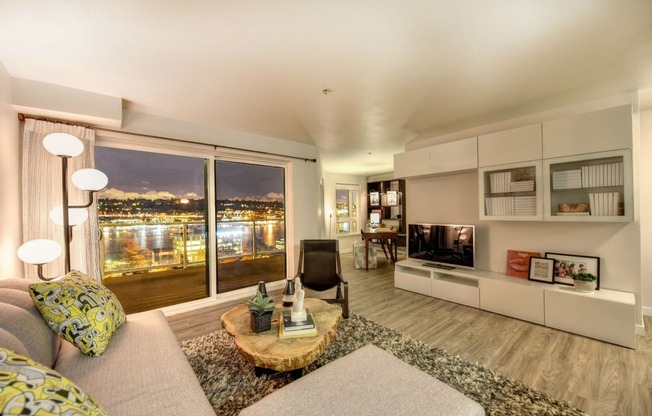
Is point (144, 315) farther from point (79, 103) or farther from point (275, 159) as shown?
point (275, 159)

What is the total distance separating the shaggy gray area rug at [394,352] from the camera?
160 centimetres

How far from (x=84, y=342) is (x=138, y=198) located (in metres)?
2.64

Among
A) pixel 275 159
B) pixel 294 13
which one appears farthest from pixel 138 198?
pixel 294 13

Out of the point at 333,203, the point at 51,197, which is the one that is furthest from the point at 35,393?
the point at 333,203

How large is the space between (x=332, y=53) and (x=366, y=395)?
2.16 metres

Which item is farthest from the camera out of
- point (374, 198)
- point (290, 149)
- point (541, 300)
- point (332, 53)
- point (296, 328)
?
point (374, 198)

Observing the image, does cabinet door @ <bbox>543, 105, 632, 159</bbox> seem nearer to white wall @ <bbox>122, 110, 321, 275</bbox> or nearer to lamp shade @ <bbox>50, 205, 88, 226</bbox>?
white wall @ <bbox>122, 110, 321, 275</bbox>

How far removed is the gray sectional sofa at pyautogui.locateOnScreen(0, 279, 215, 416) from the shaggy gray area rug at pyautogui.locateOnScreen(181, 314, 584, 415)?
53 cm

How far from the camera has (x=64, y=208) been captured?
2.19 meters

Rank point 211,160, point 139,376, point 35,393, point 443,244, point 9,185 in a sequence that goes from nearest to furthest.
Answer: point 35,393
point 139,376
point 9,185
point 211,160
point 443,244

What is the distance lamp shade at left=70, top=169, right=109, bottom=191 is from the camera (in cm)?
208

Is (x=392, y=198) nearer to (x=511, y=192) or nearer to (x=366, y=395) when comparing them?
(x=511, y=192)

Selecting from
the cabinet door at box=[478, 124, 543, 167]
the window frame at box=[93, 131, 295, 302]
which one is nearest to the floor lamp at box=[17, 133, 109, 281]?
the window frame at box=[93, 131, 295, 302]

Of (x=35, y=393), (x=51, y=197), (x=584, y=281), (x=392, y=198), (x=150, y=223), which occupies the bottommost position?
(x=584, y=281)
